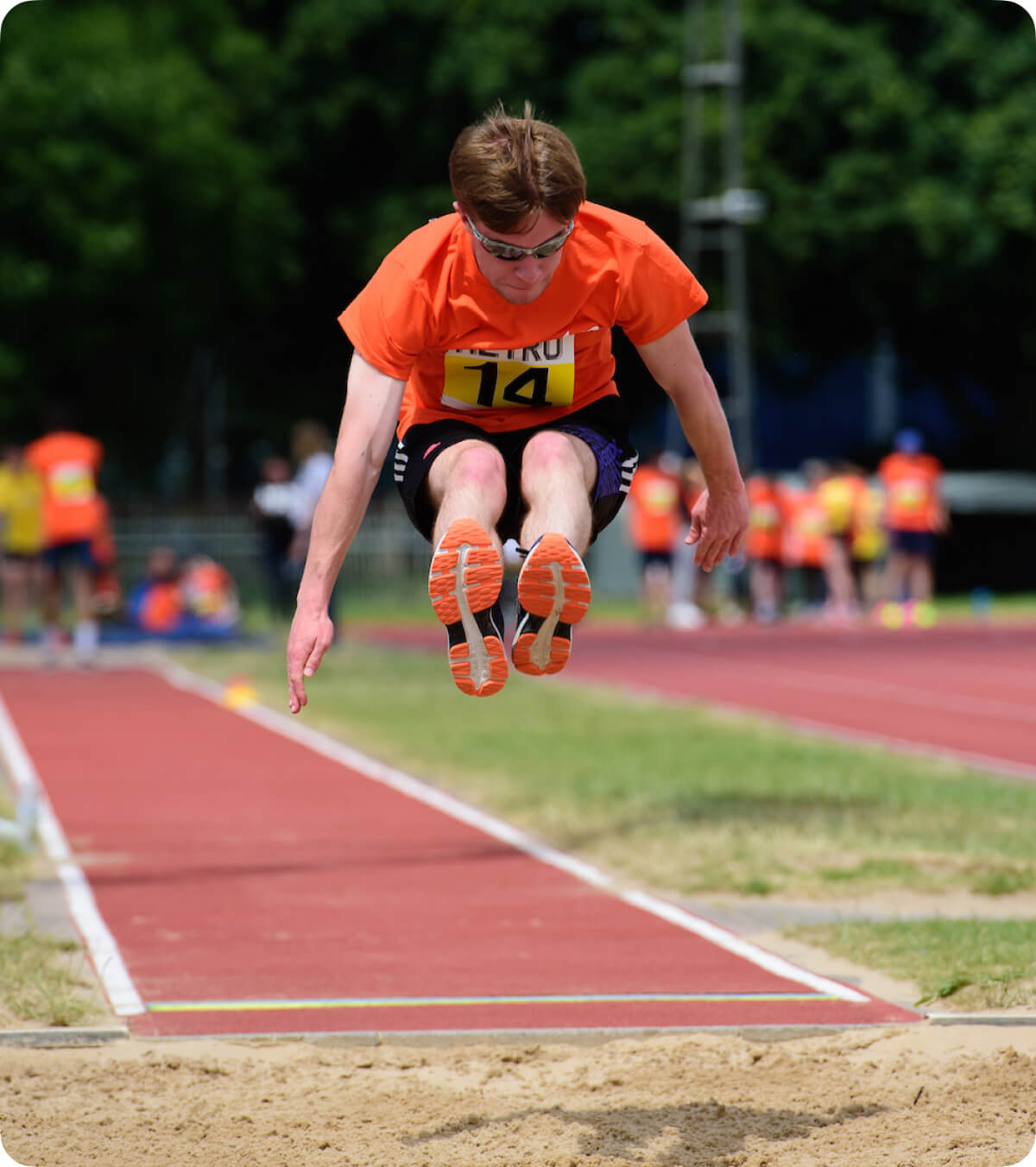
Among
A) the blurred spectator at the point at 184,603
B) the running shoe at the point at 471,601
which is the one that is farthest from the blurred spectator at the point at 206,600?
the running shoe at the point at 471,601

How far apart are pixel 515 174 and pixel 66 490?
42.3 ft

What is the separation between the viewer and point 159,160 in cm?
2520

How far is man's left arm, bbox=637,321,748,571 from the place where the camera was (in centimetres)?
495

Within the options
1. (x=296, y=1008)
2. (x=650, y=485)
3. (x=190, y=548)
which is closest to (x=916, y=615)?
(x=650, y=485)

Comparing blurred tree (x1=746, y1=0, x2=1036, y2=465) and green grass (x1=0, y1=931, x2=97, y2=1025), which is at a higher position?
blurred tree (x1=746, y1=0, x2=1036, y2=465)

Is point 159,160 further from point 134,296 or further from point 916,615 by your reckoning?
point 916,615

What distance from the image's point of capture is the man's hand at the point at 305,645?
4.64 meters

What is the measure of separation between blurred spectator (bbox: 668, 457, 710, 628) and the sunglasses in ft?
54.3

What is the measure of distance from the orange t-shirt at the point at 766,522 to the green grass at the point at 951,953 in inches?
626

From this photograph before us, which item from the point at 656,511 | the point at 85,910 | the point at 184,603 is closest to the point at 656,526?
the point at 656,511

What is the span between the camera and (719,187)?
26562 millimetres

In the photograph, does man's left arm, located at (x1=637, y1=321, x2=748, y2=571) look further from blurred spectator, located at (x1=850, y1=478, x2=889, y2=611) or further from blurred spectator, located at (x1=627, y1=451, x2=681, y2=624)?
blurred spectator, located at (x1=850, y1=478, x2=889, y2=611)

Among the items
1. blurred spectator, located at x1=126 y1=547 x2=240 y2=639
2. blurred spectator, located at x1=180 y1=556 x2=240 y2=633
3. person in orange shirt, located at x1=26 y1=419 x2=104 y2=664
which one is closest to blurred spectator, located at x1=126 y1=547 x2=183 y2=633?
blurred spectator, located at x1=126 y1=547 x2=240 y2=639

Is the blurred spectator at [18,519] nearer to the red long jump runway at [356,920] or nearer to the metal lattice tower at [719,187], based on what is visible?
the red long jump runway at [356,920]
